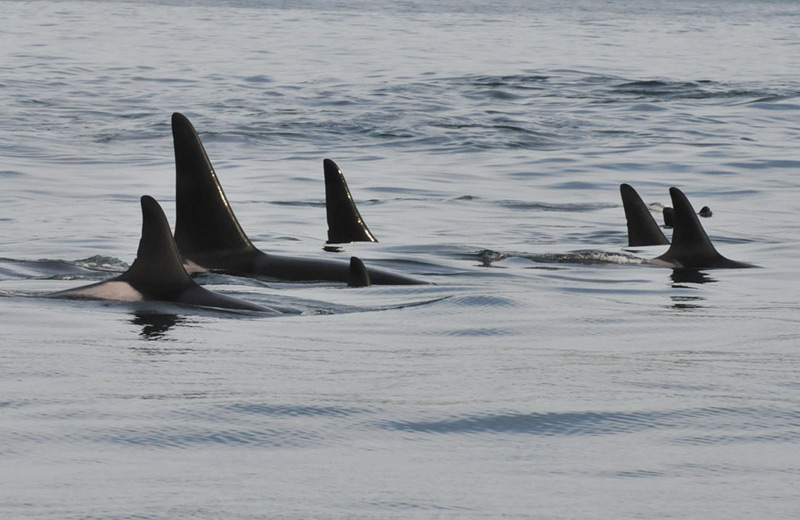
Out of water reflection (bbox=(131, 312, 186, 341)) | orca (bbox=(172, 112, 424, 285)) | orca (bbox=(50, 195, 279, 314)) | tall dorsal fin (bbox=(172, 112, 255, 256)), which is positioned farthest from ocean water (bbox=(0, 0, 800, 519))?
tall dorsal fin (bbox=(172, 112, 255, 256))

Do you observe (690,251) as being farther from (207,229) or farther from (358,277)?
(207,229)

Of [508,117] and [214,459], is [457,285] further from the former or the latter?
[508,117]

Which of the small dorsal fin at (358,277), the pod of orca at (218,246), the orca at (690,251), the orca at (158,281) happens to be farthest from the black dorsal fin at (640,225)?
the orca at (158,281)

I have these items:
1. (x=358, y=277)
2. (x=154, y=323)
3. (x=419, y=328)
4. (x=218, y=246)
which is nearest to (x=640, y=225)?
Result: (x=358, y=277)

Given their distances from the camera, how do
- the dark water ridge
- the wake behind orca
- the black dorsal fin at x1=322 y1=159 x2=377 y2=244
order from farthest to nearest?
1. the dark water ridge
2. the black dorsal fin at x1=322 y1=159 x2=377 y2=244
3. the wake behind orca

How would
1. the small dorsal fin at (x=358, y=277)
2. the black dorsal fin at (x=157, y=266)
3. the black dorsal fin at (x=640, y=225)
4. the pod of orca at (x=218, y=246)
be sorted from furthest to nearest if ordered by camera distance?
1. the black dorsal fin at (x=640, y=225)
2. the small dorsal fin at (x=358, y=277)
3. the pod of orca at (x=218, y=246)
4. the black dorsal fin at (x=157, y=266)

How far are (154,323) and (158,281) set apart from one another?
0.58 m

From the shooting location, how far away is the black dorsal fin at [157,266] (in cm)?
658

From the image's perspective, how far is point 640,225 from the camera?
34.4 feet

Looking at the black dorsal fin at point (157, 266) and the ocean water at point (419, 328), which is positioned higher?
the black dorsal fin at point (157, 266)

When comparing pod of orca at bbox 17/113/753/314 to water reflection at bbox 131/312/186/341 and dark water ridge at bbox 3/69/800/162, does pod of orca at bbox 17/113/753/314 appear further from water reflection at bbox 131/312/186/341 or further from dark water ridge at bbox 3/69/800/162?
dark water ridge at bbox 3/69/800/162

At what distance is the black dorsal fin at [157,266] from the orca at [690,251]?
3.82 m

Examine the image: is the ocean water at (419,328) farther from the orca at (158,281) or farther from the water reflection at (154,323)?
the orca at (158,281)

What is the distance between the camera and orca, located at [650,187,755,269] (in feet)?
30.7
